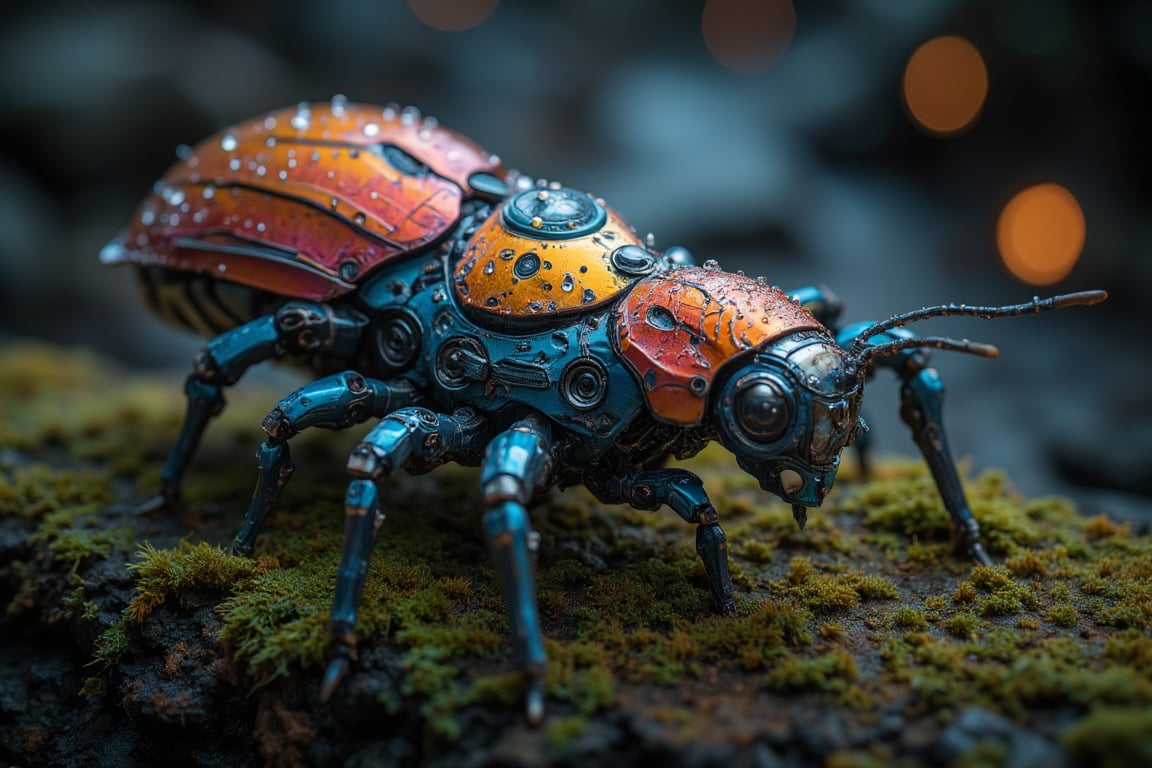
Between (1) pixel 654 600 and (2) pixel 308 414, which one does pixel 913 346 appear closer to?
(1) pixel 654 600

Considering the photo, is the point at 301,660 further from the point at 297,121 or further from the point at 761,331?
the point at 297,121

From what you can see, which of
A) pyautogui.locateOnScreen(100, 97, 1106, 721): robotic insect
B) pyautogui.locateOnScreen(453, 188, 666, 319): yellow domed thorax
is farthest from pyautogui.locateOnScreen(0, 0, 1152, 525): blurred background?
pyautogui.locateOnScreen(453, 188, 666, 319): yellow domed thorax

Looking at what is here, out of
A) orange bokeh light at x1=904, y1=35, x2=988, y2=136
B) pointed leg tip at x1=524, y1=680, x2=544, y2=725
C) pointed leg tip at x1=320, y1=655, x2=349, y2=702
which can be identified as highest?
orange bokeh light at x1=904, y1=35, x2=988, y2=136

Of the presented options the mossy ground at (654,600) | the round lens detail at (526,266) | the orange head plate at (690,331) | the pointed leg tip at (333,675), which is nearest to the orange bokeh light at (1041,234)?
the mossy ground at (654,600)

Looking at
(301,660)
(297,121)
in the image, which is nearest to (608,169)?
(297,121)

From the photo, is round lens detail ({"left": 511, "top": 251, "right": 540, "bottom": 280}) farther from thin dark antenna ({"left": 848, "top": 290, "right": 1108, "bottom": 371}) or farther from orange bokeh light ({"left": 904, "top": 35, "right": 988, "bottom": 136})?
orange bokeh light ({"left": 904, "top": 35, "right": 988, "bottom": 136})

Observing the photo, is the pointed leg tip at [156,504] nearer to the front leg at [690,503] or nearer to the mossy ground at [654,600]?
the mossy ground at [654,600]
